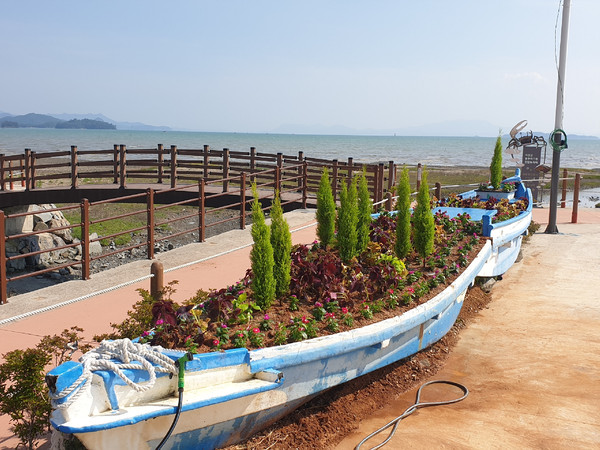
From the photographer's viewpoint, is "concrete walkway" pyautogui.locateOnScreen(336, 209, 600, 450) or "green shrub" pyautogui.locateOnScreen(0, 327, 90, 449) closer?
"green shrub" pyautogui.locateOnScreen(0, 327, 90, 449)

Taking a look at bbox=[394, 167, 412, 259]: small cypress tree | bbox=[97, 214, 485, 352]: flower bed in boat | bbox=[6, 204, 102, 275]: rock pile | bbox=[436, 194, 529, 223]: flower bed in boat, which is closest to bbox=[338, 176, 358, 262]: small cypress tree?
bbox=[97, 214, 485, 352]: flower bed in boat

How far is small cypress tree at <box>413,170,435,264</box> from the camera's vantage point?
747 cm

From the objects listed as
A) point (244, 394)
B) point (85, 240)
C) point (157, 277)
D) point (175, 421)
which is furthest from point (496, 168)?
point (175, 421)

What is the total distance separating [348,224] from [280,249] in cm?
155

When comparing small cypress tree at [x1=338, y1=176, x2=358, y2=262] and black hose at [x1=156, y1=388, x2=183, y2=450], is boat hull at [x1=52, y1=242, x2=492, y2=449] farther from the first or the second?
small cypress tree at [x1=338, y1=176, x2=358, y2=262]

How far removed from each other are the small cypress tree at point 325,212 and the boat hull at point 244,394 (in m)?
2.45

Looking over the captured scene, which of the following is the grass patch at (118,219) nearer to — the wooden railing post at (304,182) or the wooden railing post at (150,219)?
the wooden railing post at (304,182)

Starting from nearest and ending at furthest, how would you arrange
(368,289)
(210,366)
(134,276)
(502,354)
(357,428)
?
1. (210,366)
2. (357,428)
3. (368,289)
4. (502,354)
5. (134,276)

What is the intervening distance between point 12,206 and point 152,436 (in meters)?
16.8

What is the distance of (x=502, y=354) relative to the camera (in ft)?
22.8

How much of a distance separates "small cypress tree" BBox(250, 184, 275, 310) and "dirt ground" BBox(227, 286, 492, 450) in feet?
3.25

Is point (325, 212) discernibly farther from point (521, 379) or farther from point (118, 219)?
point (118, 219)

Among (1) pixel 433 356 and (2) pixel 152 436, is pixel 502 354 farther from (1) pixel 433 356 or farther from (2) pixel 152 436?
(2) pixel 152 436

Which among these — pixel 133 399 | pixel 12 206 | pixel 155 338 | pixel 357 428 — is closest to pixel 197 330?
pixel 155 338
